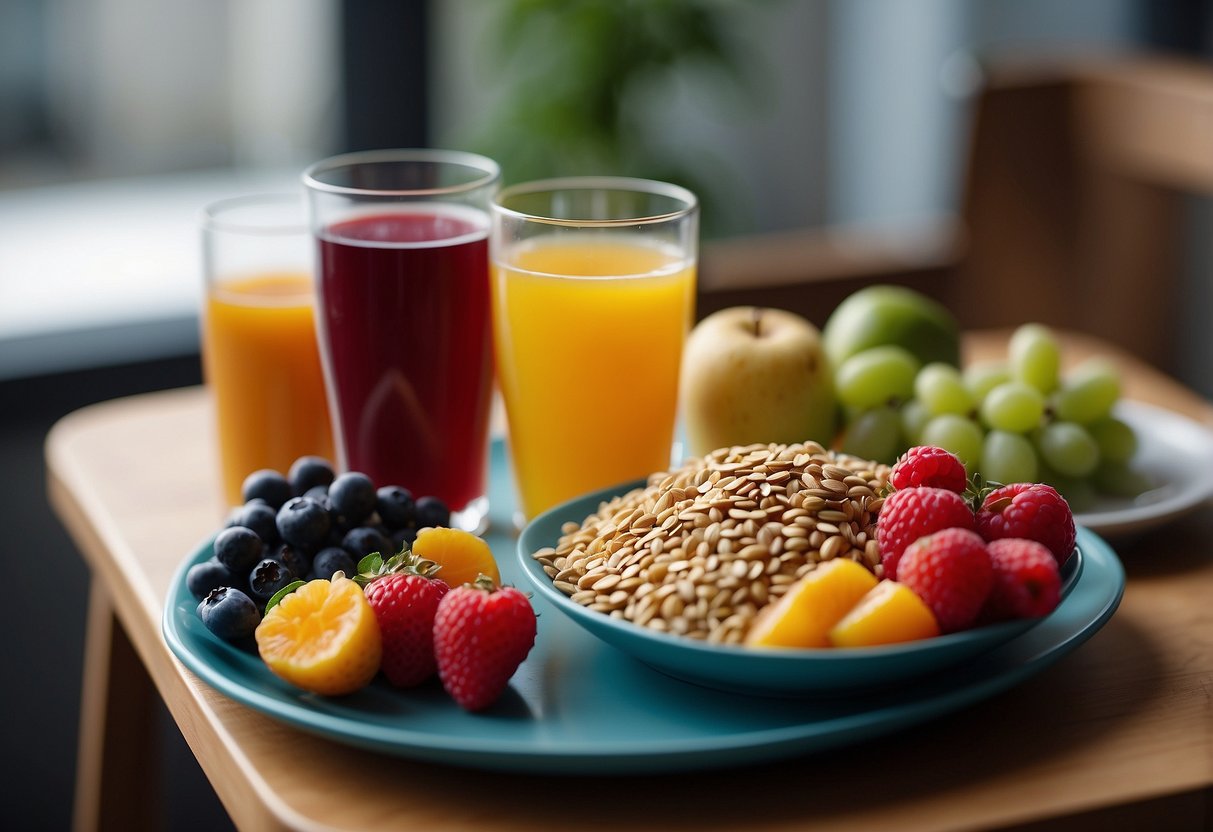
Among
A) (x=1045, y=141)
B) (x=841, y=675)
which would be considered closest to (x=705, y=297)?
(x=1045, y=141)

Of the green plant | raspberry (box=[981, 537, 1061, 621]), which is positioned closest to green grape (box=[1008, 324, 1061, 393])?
raspberry (box=[981, 537, 1061, 621])

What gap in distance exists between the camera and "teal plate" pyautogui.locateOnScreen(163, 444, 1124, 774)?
656 millimetres

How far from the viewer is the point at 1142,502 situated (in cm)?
102

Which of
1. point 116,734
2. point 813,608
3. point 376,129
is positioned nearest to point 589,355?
point 813,608

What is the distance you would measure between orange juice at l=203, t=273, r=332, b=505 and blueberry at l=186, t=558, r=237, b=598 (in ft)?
0.80

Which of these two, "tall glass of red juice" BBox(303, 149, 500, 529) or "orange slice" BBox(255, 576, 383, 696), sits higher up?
"tall glass of red juice" BBox(303, 149, 500, 529)

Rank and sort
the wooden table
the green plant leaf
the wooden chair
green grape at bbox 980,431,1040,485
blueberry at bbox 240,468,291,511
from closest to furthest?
the wooden table → the green plant leaf → blueberry at bbox 240,468,291,511 → green grape at bbox 980,431,1040,485 → the wooden chair

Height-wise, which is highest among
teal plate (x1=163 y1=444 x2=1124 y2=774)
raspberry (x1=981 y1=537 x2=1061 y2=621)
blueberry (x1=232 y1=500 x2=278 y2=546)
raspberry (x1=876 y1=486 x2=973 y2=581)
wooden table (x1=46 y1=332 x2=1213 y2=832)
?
raspberry (x1=876 y1=486 x2=973 y2=581)

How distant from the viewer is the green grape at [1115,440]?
1039 mm

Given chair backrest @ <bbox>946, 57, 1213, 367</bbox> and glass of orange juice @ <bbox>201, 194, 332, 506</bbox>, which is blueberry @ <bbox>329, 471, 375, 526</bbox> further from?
chair backrest @ <bbox>946, 57, 1213, 367</bbox>

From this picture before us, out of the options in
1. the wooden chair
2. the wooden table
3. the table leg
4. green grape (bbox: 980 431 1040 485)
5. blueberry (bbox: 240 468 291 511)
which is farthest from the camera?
the wooden chair

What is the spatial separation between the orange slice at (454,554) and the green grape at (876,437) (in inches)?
14.3

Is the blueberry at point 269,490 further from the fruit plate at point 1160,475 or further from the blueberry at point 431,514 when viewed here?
the fruit plate at point 1160,475

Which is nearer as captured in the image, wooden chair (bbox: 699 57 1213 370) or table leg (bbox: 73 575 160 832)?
table leg (bbox: 73 575 160 832)
